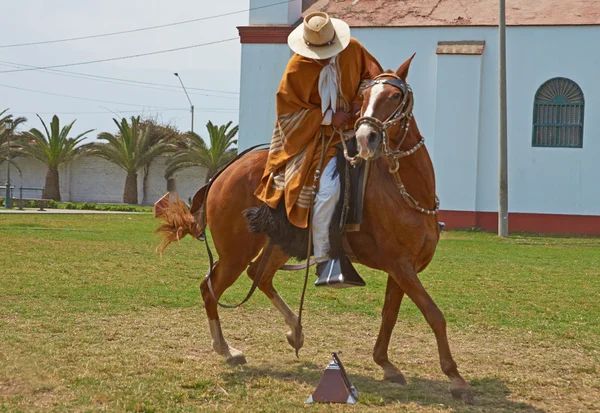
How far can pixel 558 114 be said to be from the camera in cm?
2597

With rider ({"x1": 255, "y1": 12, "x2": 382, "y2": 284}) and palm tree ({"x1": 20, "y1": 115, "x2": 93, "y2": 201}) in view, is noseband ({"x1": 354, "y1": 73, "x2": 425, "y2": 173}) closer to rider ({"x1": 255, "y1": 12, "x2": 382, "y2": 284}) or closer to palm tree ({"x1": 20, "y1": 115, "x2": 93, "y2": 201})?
rider ({"x1": 255, "y1": 12, "x2": 382, "y2": 284})

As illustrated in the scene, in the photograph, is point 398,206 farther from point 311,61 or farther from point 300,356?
point 300,356

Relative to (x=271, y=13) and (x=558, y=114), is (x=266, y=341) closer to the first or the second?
(x=558, y=114)

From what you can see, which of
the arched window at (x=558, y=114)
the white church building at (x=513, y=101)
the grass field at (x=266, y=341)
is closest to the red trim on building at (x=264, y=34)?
the white church building at (x=513, y=101)

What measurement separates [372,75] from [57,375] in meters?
3.31

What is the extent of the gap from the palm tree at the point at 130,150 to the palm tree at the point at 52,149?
1324 millimetres

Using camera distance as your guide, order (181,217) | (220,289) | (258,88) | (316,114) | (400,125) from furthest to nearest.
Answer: (258,88) < (181,217) < (220,289) < (316,114) < (400,125)

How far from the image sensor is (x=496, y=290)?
36.6 ft

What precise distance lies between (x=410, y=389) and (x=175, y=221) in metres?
2.91

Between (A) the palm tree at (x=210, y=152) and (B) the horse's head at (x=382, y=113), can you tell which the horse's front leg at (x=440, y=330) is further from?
(A) the palm tree at (x=210, y=152)

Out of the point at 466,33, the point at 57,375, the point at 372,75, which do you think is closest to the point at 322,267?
the point at 372,75

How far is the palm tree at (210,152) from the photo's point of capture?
4444 cm

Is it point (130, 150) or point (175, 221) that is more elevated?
point (130, 150)

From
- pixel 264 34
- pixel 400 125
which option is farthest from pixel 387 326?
pixel 264 34
